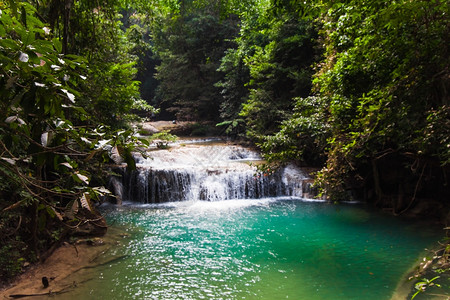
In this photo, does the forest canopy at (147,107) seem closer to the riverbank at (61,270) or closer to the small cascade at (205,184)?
the riverbank at (61,270)

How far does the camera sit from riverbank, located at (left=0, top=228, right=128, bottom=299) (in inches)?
170

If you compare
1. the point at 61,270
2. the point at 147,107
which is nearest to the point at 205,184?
the point at 147,107

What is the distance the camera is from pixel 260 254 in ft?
20.0

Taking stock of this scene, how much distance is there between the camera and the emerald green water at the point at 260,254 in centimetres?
468

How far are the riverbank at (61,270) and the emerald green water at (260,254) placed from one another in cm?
24

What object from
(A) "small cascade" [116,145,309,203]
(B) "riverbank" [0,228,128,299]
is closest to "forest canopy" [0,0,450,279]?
(B) "riverbank" [0,228,128,299]

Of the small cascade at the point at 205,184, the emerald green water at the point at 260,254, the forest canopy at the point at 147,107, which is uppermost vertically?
the forest canopy at the point at 147,107

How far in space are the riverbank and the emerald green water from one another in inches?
9.6

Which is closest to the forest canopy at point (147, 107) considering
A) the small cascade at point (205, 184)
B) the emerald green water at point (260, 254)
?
the emerald green water at point (260, 254)

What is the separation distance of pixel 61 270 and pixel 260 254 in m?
3.56

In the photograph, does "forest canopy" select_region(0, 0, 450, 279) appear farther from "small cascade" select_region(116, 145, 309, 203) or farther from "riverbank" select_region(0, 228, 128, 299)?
"small cascade" select_region(116, 145, 309, 203)

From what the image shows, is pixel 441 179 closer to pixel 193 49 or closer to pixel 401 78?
pixel 401 78

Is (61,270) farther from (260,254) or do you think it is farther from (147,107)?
(147,107)

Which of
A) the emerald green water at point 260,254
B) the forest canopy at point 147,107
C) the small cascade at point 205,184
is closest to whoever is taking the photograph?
the forest canopy at point 147,107
